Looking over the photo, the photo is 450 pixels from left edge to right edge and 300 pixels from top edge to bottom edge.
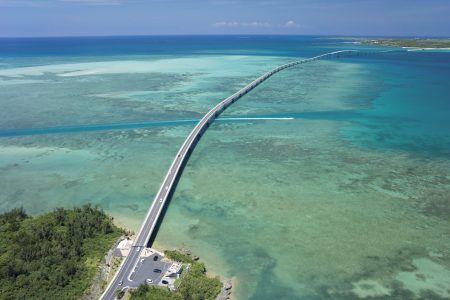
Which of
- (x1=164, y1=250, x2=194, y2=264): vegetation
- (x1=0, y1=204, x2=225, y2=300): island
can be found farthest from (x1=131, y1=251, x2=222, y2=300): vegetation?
(x1=164, y1=250, x2=194, y2=264): vegetation

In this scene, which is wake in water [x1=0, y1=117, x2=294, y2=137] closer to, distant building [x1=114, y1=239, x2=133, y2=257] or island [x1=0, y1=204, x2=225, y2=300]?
island [x1=0, y1=204, x2=225, y2=300]

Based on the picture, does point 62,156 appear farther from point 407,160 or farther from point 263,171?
point 407,160

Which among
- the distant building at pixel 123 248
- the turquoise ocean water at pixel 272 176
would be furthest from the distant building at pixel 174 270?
the distant building at pixel 123 248

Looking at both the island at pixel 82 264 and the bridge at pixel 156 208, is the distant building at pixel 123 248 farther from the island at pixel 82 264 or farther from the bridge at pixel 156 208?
the bridge at pixel 156 208

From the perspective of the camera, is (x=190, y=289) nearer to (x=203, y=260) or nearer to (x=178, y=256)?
(x=178, y=256)

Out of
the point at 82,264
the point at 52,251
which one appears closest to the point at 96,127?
the point at 52,251

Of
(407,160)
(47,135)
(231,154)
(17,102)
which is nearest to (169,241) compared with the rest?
(231,154)
